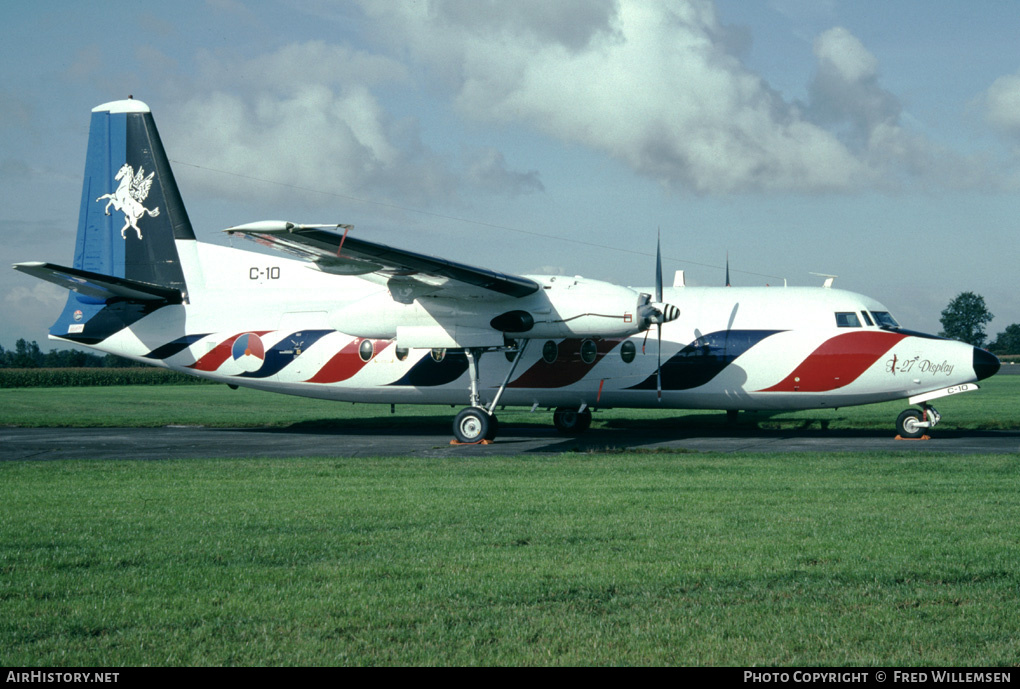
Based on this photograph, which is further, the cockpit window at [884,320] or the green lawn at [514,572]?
the cockpit window at [884,320]

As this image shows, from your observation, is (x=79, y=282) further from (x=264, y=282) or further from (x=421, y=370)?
(x=421, y=370)

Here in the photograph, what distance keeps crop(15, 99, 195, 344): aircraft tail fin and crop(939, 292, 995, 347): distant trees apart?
161 meters

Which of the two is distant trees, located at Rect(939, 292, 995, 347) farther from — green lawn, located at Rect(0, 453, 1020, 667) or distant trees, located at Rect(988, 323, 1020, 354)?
green lawn, located at Rect(0, 453, 1020, 667)

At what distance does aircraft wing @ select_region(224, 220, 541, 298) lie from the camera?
14761mm

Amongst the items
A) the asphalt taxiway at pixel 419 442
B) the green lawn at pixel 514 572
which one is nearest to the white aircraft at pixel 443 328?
the asphalt taxiway at pixel 419 442

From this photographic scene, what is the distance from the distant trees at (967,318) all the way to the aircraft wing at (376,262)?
161 metres

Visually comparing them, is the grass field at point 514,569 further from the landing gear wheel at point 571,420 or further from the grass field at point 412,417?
the grass field at point 412,417

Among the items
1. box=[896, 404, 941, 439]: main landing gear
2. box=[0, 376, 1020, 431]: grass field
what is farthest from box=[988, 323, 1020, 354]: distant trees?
box=[896, 404, 941, 439]: main landing gear

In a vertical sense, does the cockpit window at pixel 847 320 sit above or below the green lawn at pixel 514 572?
above

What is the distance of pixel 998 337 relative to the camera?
170250mm

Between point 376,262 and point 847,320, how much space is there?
36.3 ft

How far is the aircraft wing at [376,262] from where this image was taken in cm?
1476

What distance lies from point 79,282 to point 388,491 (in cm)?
1292
